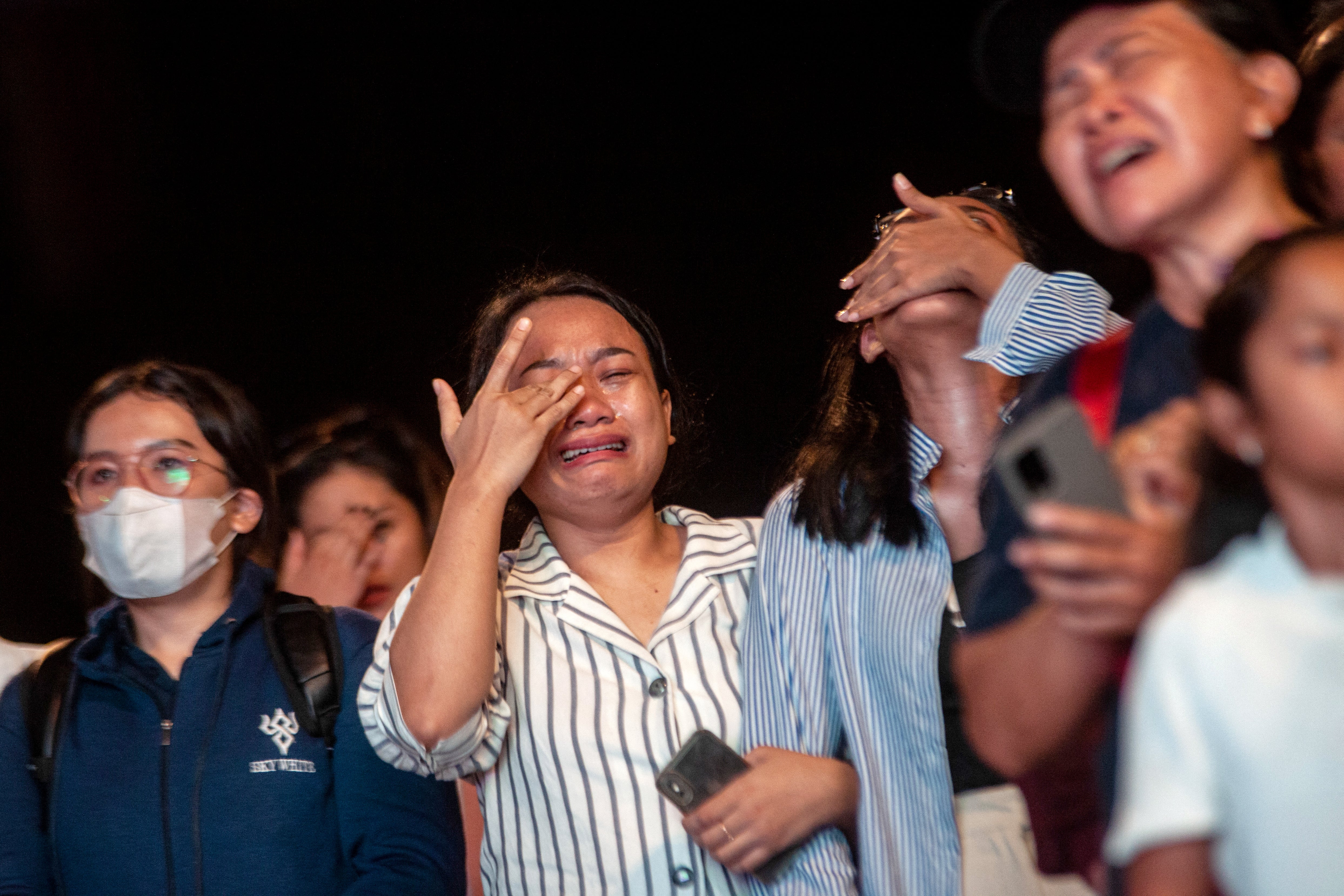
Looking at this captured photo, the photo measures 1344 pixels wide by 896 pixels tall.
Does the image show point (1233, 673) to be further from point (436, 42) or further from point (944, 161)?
point (436, 42)

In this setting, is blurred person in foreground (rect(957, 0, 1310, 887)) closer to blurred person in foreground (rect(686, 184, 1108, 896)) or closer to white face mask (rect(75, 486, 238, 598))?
blurred person in foreground (rect(686, 184, 1108, 896))

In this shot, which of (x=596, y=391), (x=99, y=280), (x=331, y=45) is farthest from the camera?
(x=99, y=280)

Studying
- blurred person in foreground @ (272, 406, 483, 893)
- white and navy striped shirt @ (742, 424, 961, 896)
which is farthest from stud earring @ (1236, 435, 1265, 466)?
blurred person in foreground @ (272, 406, 483, 893)

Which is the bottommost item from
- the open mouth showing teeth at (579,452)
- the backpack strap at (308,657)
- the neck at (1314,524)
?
the backpack strap at (308,657)

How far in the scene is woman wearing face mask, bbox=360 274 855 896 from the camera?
157 centimetres

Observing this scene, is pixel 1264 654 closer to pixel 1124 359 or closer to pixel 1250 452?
pixel 1250 452

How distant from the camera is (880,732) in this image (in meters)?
1.52

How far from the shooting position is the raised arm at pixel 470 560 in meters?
1.54

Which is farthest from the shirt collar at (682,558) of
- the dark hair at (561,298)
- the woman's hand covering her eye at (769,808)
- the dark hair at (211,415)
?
the dark hair at (211,415)

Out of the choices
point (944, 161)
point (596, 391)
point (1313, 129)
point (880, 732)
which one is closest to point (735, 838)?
point (880, 732)

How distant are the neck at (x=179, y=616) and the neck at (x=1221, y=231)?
63.7 inches

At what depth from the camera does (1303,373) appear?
0.69m

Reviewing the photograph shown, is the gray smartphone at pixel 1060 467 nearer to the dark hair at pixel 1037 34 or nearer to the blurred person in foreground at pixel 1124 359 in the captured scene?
the blurred person in foreground at pixel 1124 359

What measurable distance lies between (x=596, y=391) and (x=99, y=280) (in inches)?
88.3
